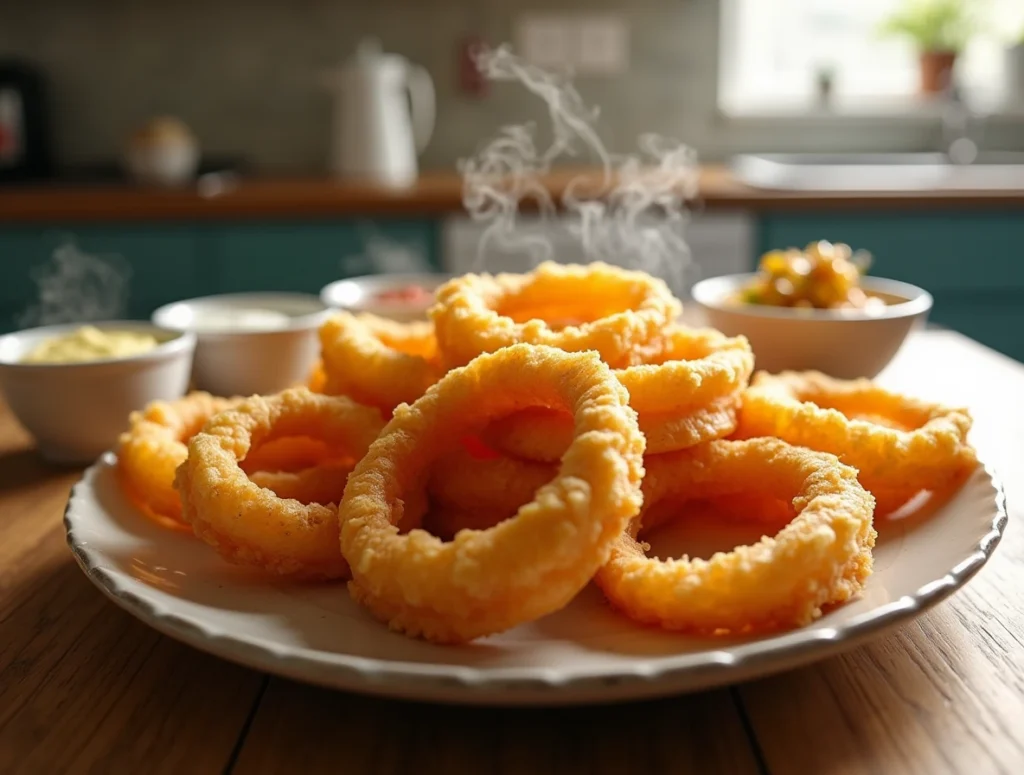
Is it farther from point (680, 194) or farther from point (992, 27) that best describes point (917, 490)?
point (992, 27)

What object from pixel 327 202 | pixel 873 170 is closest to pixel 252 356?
pixel 327 202

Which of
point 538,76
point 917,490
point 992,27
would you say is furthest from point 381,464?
point 992,27

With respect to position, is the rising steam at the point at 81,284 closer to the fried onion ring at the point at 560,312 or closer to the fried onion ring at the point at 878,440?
the fried onion ring at the point at 560,312

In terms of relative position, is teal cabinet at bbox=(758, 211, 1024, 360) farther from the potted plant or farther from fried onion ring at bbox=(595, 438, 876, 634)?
fried onion ring at bbox=(595, 438, 876, 634)

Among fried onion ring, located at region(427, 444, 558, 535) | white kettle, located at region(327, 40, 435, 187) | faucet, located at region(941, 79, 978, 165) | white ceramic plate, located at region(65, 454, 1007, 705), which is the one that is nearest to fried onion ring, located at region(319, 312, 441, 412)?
fried onion ring, located at region(427, 444, 558, 535)

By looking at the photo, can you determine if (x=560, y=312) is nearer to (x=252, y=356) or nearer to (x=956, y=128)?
(x=252, y=356)
